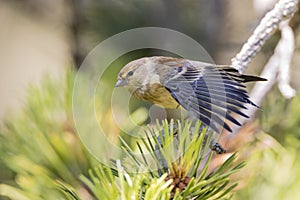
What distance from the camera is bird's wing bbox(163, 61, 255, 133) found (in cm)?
34

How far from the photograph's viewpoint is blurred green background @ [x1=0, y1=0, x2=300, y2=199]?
0.40 metres

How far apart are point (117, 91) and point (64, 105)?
4.5 inches

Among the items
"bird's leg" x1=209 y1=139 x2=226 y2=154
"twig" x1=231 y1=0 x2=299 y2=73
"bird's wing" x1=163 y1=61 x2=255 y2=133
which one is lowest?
"bird's leg" x1=209 y1=139 x2=226 y2=154

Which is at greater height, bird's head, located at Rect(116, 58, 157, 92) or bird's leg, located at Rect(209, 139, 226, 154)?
bird's head, located at Rect(116, 58, 157, 92)

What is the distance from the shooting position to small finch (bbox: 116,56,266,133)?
1.16ft

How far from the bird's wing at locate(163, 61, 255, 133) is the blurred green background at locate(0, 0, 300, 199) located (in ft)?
0.14

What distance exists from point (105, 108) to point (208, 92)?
91 mm

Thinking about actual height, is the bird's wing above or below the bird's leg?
above

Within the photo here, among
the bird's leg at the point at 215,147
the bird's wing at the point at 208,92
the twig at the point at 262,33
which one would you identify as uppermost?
the twig at the point at 262,33

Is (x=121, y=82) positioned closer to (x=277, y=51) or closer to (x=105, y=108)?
(x=105, y=108)

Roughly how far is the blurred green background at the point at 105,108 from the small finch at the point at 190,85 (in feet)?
0.08

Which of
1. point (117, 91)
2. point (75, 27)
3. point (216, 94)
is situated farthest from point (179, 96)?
point (75, 27)

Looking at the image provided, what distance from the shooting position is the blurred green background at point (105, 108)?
40cm

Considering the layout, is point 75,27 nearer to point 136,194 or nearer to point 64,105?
point 64,105
